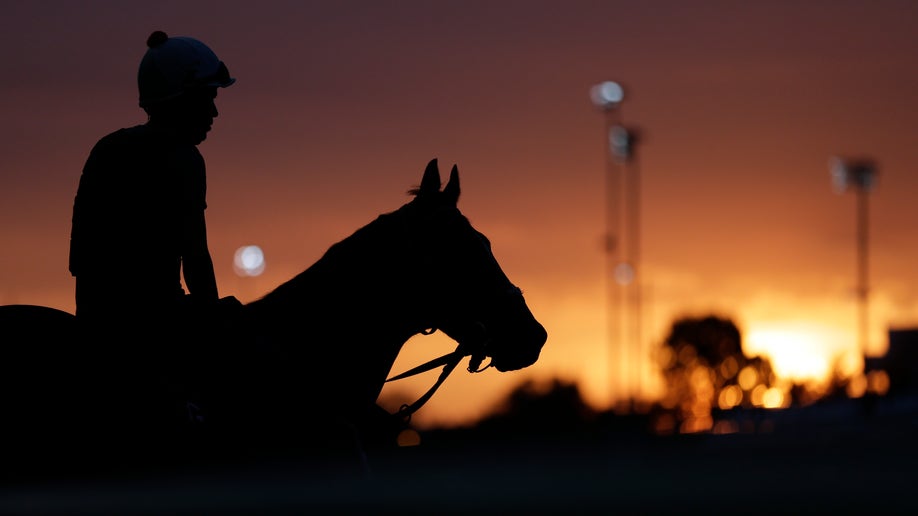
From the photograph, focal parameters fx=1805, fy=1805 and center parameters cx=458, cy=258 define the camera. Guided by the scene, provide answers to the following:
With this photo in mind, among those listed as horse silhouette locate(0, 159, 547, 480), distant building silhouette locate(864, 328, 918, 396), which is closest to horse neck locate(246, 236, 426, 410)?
horse silhouette locate(0, 159, 547, 480)

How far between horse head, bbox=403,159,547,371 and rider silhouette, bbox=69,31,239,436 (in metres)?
1.39

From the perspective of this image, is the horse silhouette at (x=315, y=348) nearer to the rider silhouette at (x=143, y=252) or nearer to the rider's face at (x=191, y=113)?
the rider silhouette at (x=143, y=252)

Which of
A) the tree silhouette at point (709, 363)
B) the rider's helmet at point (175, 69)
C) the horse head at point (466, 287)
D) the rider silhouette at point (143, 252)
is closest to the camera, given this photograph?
the rider silhouette at point (143, 252)

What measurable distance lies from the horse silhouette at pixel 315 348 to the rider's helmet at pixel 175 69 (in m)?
1.21

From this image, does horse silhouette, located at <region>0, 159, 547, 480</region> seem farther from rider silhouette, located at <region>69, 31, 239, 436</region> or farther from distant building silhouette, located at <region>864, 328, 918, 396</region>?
distant building silhouette, located at <region>864, 328, 918, 396</region>

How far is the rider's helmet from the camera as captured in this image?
366 inches

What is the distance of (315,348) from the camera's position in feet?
32.1

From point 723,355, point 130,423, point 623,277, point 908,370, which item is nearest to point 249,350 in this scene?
point 130,423

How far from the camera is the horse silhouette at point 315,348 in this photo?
28.9 feet

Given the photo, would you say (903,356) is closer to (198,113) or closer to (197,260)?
(198,113)

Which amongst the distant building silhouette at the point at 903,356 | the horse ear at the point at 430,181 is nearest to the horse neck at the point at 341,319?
the horse ear at the point at 430,181

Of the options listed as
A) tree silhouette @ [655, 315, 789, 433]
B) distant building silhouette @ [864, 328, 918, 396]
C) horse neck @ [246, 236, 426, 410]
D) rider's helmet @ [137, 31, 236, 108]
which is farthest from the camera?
distant building silhouette @ [864, 328, 918, 396]

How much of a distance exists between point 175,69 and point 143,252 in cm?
97

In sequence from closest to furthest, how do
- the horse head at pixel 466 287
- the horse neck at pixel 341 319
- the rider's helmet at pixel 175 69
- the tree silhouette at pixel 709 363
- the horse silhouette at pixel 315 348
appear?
the horse silhouette at pixel 315 348 → the rider's helmet at pixel 175 69 → the horse neck at pixel 341 319 → the horse head at pixel 466 287 → the tree silhouette at pixel 709 363
